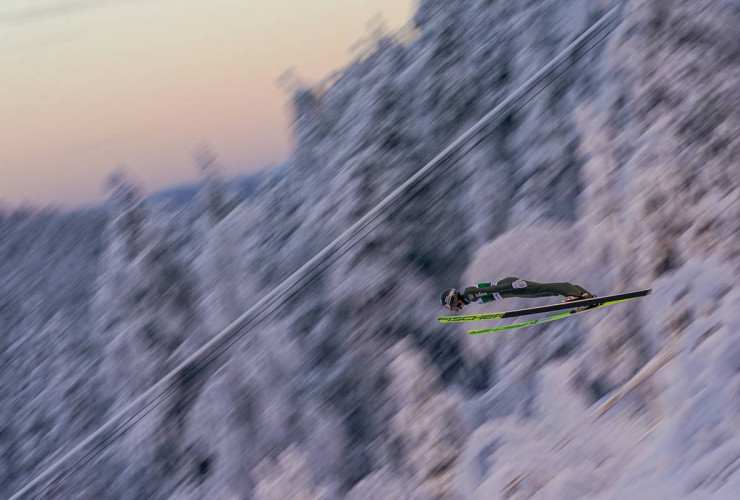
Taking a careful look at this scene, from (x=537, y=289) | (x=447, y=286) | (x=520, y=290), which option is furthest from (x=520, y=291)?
(x=447, y=286)

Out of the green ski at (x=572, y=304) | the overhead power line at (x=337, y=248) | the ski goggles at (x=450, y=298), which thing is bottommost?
the green ski at (x=572, y=304)

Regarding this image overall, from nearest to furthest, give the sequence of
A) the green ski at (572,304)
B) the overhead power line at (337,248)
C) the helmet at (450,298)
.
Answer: the green ski at (572,304) < the helmet at (450,298) < the overhead power line at (337,248)

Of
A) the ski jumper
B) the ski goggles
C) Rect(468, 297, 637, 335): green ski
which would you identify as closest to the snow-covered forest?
Rect(468, 297, 637, 335): green ski

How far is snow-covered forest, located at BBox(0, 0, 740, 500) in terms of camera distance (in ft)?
36.1

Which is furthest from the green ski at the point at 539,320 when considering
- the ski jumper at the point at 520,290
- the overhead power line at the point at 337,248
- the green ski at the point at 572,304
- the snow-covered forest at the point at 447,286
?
the overhead power line at the point at 337,248

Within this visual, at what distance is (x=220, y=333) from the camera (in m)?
15.3

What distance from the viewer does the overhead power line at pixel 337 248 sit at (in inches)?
538

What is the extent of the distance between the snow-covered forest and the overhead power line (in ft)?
0.88

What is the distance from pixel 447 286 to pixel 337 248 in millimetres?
2946

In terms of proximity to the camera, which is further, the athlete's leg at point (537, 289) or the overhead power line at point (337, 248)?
the overhead power line at point (337, 248)

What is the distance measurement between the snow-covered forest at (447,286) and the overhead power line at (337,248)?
269mm

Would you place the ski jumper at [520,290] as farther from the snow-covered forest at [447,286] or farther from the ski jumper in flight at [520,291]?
the snow-covered forest at [447,286]

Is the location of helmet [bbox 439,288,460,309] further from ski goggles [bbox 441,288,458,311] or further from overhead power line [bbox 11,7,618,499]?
overhead power line [bbox 11,7,618,499]

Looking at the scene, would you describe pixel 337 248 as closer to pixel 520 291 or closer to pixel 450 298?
pixel 450 298
